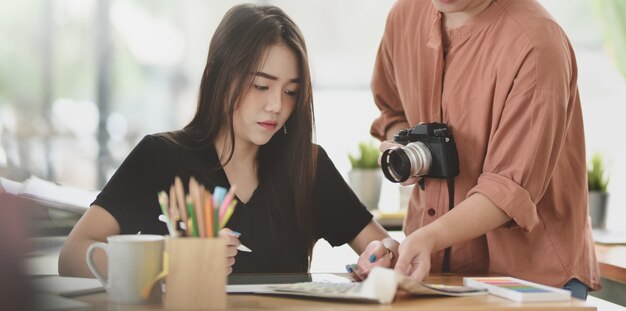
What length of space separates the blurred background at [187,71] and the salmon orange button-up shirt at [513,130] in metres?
1.88

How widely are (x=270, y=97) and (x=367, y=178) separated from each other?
1.80m

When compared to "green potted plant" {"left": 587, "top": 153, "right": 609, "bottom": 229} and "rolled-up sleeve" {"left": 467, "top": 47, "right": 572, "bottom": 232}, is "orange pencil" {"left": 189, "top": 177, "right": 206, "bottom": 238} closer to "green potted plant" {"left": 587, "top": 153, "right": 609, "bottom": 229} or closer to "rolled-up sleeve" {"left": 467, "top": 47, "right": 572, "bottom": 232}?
"rolled-up sleeve" {"left": 467, "top": 47, "right": 572, "bottom": 232}

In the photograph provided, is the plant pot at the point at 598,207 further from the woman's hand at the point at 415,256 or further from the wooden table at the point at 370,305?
the wooden table at the point at 370,305

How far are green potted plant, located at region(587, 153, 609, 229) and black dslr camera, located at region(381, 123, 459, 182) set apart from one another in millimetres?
1601

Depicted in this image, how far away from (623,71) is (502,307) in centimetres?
236

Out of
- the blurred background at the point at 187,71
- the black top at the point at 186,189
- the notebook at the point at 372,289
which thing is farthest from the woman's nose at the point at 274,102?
the blurred background at the point at 187,71

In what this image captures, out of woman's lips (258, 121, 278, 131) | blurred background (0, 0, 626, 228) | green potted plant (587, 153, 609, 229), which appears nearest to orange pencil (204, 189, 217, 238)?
woman's lips (258, 121, 278, 131)

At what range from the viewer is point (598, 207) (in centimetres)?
316

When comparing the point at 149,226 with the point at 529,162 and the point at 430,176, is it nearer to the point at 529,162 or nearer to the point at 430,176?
the point at 430,176

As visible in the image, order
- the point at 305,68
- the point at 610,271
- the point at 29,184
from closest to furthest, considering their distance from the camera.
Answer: the point at 29,184, the point at 305,68, the point at 610,271

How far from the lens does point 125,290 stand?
1.17m

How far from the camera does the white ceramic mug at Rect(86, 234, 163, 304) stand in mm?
1160

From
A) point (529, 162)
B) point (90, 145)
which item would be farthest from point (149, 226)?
point (90, 145)

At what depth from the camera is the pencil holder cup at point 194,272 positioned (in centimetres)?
109
